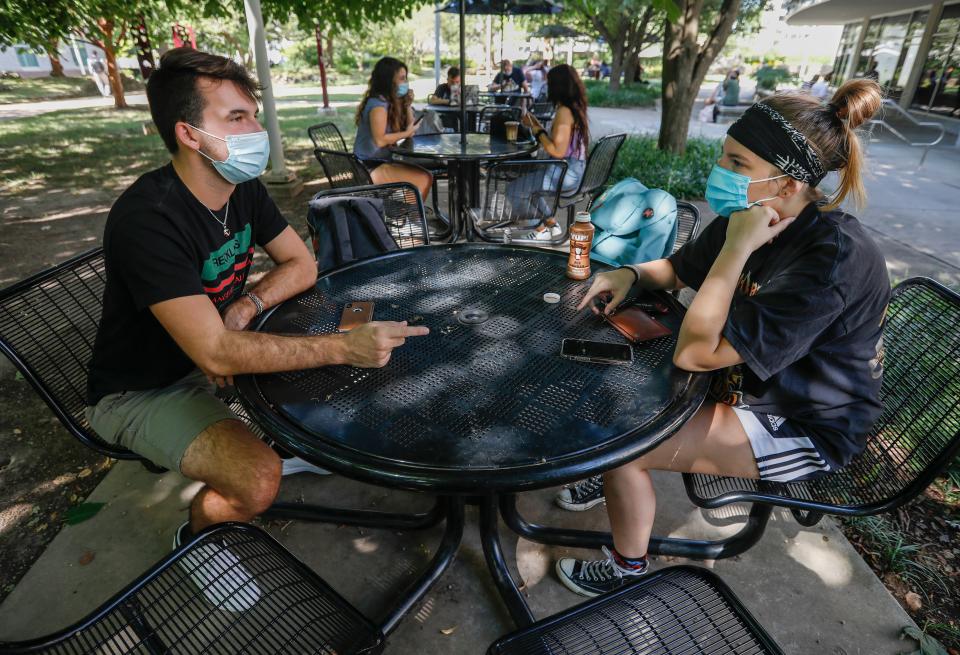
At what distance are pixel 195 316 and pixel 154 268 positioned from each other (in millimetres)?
182

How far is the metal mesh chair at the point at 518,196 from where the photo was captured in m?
3.59

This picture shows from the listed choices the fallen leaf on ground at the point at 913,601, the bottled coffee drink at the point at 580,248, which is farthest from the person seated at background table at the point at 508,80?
the fallen leaf on ground at the point at 913,601

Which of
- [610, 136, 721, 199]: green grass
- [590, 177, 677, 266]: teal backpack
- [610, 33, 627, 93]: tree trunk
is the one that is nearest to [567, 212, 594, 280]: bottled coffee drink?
[590, 177, 677, 266]: teal backpack

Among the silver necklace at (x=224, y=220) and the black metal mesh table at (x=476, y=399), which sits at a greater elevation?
the silver necklace at (x=224, y=220)

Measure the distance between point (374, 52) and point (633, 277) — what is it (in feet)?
141

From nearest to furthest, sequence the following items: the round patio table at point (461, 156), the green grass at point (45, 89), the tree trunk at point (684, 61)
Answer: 1. the round patio table at point (461, 156)
2. the tree trunk at point (684, 61)
3. the green grass at point (45, 89)

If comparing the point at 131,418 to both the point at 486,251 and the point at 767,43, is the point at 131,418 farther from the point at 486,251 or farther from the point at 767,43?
the point at 767,43

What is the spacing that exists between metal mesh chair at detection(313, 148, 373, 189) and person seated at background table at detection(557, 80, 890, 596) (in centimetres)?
290

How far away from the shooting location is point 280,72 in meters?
32.4

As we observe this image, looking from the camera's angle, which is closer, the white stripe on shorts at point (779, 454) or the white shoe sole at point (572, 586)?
the white stripe on shorts at point (779, 454)

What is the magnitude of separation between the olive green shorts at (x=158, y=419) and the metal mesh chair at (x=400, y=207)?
144cm

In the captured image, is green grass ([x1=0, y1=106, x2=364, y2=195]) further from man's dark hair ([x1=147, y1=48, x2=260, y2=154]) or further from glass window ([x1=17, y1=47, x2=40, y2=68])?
glass window ([x1=17, y1=47, x2=40, y2=68])

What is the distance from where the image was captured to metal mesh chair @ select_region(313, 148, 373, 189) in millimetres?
3961

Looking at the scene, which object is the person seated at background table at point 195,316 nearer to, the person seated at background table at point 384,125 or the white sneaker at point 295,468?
the white sneaker at point 295,468
